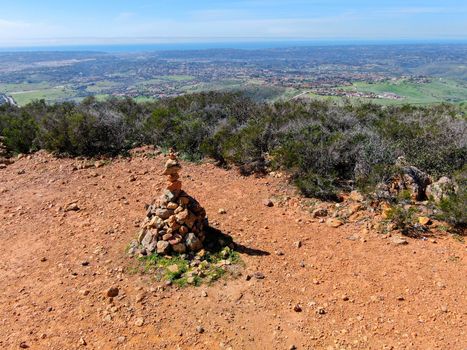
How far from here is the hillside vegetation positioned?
9062 millimetres

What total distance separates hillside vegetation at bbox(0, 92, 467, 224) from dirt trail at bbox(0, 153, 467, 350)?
192cm

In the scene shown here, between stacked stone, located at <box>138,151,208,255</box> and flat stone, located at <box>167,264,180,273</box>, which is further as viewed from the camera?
stacked stone, located at <box>138,151,208,255</box>

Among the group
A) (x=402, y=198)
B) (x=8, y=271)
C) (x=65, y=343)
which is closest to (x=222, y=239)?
(x=65, y=343)

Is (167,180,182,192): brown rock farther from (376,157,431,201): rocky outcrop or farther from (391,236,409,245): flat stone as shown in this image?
(376,157,431,201): rocky outcrop

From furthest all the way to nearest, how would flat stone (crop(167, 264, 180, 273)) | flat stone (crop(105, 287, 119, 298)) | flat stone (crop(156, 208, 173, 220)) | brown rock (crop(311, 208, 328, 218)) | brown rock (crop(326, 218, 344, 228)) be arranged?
brown rock (crop(311, 208, 328, 218)) < brown rock (crop(326, 218, 344, 228)) < flat stone (crop(156, 208, 173, 220)) < flat stone (crop(167, 264, 180, 273)) < flat stone (crop(105, 287, 119, 298))

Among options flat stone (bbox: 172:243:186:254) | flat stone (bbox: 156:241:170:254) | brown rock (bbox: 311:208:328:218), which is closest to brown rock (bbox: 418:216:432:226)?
brown rock (bbox: 311:208:328:218)

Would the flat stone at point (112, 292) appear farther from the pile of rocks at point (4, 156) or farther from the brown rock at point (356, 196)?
the pile of rocks at point (4, 156)

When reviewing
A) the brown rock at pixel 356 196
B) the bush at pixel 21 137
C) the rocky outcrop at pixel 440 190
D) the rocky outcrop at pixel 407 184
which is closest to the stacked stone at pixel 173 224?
the brown rock at pixel 356 196

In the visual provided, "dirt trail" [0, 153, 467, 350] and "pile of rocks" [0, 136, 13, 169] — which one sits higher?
"pile of rocks" [0, 136, 13, 169]

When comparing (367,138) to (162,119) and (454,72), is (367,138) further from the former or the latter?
(454,72)

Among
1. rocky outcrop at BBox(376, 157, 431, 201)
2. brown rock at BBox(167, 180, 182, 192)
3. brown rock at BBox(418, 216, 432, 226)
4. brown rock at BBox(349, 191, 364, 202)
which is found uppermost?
brown rock at BBox(167, 180, 182, 192)

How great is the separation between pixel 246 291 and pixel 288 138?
6337 mm

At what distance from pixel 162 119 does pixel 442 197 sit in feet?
30.4

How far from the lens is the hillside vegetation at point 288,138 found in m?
9.06
